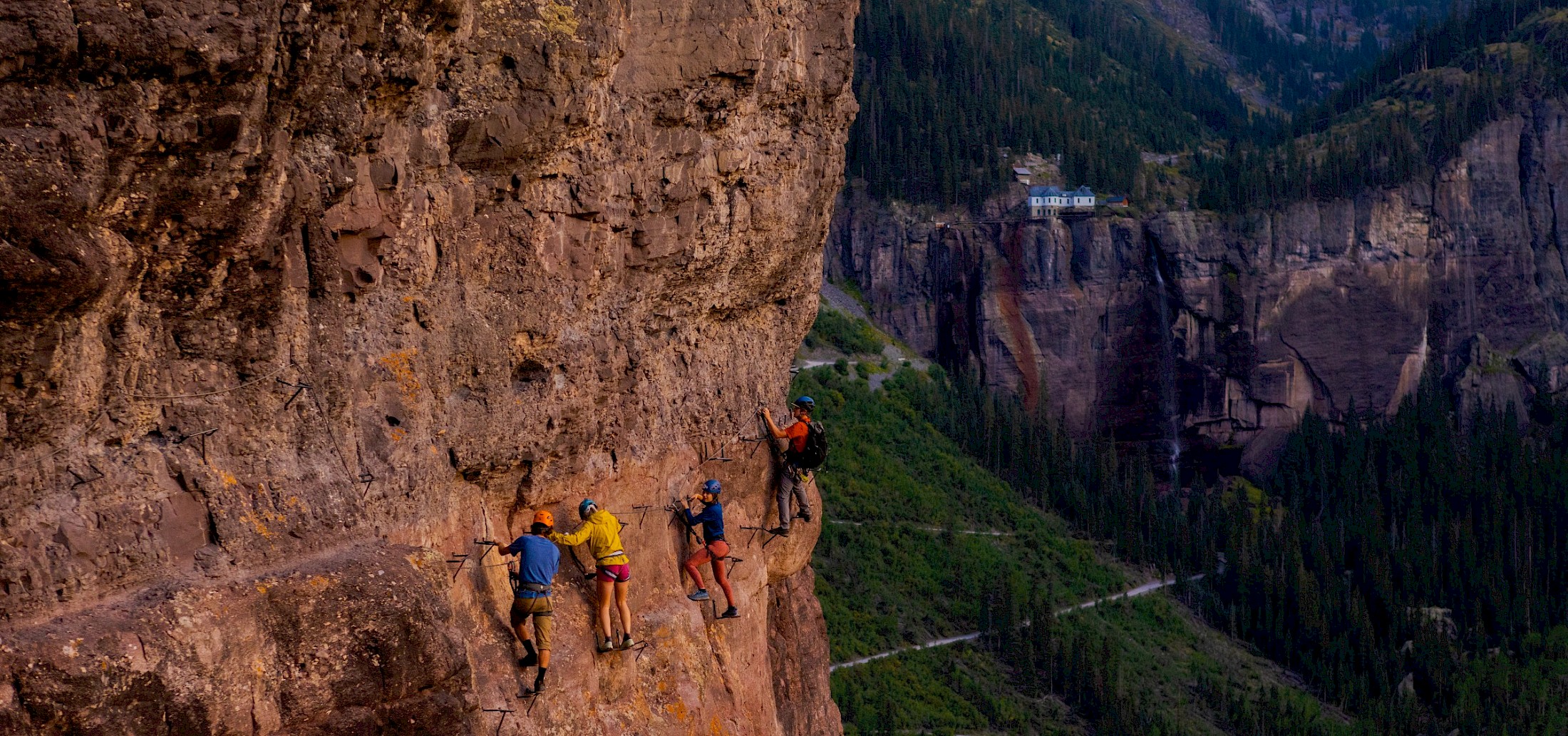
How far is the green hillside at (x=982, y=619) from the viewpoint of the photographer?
72.4 metres

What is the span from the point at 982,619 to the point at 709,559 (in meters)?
62.4

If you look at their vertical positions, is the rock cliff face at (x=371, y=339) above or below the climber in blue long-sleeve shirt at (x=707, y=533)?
above

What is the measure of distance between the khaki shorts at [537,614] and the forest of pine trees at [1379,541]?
212 feet

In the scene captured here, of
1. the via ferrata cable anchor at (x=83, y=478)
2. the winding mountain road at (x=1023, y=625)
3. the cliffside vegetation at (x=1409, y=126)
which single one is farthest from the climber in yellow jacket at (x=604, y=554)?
the cliffside vegetation at (x=1409, y=126)

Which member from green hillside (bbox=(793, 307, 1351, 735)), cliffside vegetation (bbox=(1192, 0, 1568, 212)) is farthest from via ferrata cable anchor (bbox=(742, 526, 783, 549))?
cliffside vegetation (bbox=(1192, 0, 1568, 212))

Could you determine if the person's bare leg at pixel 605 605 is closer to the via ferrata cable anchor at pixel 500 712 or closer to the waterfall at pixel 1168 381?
the via ferrata cable anchor at pixel 500 712

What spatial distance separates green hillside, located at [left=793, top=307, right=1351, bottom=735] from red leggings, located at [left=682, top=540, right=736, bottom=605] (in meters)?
41.3

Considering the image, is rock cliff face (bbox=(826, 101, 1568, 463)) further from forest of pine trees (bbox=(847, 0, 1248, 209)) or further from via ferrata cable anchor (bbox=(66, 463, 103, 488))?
via ferrata cable anchor (bbox=(66, 463, 103, 488))

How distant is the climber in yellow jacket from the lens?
18.2 meters

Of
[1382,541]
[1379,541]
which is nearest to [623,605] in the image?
[1379,541]

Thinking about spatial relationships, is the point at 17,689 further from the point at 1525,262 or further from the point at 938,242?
the point at 1525,262

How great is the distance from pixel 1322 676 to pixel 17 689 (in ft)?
294

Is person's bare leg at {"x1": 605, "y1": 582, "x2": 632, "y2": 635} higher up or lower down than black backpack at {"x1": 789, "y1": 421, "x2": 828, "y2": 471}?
lower down

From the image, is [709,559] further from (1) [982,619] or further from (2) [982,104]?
(2) [982,104]
